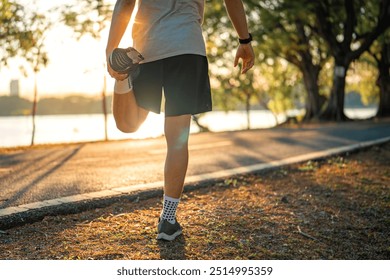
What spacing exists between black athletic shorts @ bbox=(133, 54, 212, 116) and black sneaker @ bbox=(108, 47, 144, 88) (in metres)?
0.15

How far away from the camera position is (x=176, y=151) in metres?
2.87

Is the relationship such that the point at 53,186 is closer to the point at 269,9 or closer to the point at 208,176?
the point at 208,176

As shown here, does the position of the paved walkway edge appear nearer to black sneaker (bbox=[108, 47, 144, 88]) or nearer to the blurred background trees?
black sneaker (bbox=[108, 47, 144, 88])

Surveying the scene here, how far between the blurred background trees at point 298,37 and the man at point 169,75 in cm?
1096

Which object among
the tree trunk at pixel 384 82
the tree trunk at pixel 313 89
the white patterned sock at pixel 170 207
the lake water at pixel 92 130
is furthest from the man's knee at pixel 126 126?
the tree trunk at pixel 384 82

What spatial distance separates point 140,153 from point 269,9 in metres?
13.9

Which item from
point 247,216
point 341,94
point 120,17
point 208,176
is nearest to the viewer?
point 120,17

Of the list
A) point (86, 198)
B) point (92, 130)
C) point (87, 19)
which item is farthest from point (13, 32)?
point (92, 130)

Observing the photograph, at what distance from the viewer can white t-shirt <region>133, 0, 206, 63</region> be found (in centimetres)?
275

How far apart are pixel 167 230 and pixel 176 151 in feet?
1.59

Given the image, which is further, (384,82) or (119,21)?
(384,82)

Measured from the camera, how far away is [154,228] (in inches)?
121

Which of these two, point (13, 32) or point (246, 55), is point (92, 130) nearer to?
point (13, 32)
